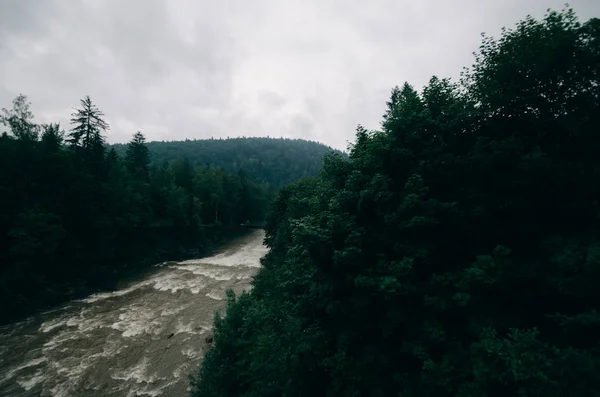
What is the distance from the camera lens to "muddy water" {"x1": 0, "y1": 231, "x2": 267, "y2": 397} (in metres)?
17.4

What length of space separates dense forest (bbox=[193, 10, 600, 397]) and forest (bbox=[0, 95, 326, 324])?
3136cm

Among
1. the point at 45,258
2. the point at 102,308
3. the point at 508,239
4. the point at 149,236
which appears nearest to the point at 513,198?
the point at 508,239

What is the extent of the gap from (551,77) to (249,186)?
85.1 metres

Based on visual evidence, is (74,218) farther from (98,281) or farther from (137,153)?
(137,153)

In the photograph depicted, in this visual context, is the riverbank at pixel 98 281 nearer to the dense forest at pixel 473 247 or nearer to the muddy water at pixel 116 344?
the muddy water at pixel 116 344

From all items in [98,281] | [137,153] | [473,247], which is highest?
[137,153]

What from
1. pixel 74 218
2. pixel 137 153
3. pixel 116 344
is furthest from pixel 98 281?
pixel 137 153

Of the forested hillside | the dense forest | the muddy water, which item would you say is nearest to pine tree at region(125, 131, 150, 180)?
the forested hillside

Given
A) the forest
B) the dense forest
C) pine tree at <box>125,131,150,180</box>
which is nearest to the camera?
the dense forest

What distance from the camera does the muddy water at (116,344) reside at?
17.4m

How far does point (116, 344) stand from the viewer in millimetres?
21781

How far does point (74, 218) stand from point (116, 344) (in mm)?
24123

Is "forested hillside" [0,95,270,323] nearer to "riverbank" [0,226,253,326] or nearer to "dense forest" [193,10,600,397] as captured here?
"riverbank" [0,226,253,326]

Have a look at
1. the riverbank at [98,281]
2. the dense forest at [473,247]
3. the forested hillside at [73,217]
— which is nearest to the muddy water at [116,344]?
the riverbank at [98,281]
